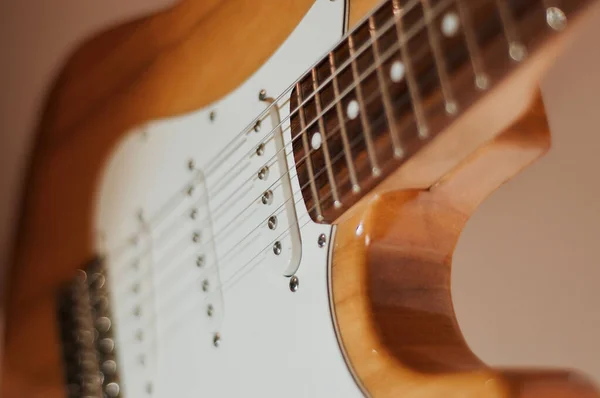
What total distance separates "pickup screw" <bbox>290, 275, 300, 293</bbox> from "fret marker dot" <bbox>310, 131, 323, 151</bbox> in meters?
0.09

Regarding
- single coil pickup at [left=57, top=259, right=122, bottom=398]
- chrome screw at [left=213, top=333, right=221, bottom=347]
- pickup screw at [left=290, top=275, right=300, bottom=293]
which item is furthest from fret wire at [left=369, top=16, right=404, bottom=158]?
single coil pickup at [left=57, top=259, right=122, bottom=398]

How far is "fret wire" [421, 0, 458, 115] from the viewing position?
0.98 feet

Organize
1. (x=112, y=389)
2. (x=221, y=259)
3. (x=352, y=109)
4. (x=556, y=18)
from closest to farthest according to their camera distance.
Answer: (x=556, y=18) < (x=352, y=109) < (x=221, y=259) < (x=112, y=389)

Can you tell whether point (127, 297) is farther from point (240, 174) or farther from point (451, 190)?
point (451, 190)

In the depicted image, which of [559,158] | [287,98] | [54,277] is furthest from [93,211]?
[559,158]

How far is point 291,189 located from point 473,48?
0.58ft

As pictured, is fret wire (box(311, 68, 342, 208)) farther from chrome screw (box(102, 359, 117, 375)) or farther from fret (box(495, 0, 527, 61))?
chrome screw (box(102, 359, 117, 375))

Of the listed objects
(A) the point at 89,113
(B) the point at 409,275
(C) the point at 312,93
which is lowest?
(B) the point at 409,275

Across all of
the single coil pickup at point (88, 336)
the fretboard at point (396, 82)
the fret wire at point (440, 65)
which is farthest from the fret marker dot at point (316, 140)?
the single coil pickup at point (88, 336)

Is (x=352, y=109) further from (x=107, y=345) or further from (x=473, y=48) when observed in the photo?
(x=107, y=345)

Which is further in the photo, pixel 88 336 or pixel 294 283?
pixel 88 336

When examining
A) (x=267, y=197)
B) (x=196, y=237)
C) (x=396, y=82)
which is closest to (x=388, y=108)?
(x=396, y=82)

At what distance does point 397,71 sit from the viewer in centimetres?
32

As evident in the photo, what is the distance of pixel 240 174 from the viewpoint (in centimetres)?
49
